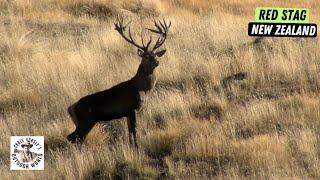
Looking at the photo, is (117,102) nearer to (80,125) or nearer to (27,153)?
(80,125)

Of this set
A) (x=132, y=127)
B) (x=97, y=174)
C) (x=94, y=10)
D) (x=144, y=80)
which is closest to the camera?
(x=97, y=174)

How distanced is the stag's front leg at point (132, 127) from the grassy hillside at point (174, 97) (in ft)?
0.44

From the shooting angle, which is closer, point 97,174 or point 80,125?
point 97,174

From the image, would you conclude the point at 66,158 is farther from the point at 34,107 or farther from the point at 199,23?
the point at 199,23

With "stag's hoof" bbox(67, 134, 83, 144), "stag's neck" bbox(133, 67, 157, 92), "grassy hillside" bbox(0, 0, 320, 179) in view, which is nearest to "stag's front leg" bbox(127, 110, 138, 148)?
"grassy hillside" bbox(0, 0, 320, 179)

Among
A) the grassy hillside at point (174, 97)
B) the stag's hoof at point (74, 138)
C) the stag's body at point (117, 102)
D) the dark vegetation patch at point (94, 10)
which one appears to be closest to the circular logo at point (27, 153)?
the grassy hillside at point (174, 97)

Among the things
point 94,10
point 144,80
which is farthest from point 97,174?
point 94,10

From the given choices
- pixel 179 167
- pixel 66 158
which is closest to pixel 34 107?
pixel 66 158

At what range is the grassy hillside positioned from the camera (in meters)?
7.91

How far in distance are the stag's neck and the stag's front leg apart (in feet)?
0.99

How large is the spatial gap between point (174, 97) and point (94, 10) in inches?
267

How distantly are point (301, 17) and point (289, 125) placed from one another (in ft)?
26.3

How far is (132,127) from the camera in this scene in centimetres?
825

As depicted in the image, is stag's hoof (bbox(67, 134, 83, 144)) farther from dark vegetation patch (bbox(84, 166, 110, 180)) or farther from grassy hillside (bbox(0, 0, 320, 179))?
dark vegetation patch (bbox(84, 166, 110, 180))
